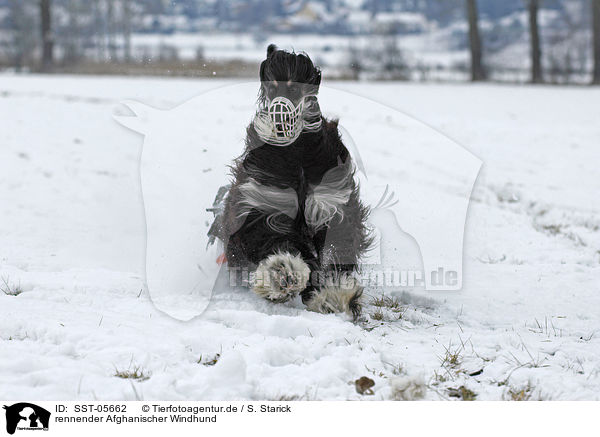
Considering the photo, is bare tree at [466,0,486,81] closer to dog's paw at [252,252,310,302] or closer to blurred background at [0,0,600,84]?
blurred background at [0,0,600,84]

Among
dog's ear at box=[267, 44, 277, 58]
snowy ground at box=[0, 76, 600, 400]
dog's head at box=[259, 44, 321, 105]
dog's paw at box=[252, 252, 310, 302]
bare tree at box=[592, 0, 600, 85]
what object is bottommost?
snowy ground at box=[0, 76, 600, 400]

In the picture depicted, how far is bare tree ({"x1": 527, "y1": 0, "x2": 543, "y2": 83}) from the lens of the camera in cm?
1811

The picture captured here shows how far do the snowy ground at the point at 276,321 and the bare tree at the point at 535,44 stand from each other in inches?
547

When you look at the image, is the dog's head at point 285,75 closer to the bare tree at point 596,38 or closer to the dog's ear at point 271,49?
the dog's ear at point 271,49

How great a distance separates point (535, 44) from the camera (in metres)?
18.4

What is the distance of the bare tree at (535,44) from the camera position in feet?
59.4

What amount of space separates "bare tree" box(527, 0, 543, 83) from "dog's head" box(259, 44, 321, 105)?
58.7ft

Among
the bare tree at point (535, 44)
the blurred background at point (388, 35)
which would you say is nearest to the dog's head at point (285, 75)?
the blurred background at point (388, 35)

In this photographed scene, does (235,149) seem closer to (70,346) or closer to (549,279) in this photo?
(70,346)

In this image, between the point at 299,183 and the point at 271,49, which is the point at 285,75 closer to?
the point at 271,49
